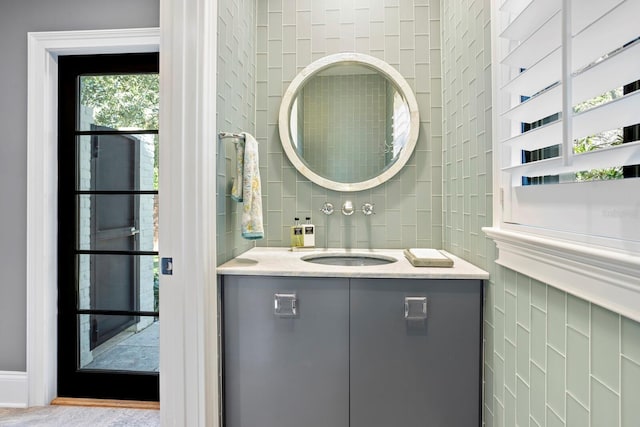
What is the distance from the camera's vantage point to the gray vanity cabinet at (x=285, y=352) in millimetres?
1367

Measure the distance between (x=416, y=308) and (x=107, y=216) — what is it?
1.84 meters

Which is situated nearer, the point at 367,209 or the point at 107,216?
the point at 367,209

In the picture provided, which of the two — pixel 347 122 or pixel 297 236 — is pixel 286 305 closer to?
pixel 297 236

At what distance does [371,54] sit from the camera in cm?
199

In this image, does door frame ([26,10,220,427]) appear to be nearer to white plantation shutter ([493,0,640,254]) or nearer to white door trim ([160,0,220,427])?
white door trim ([160,0,220,427])

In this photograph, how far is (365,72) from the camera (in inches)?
78.0

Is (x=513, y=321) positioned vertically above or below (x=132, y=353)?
above

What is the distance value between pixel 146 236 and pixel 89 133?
70 centimetres

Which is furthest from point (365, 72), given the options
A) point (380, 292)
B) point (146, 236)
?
point (146, 236)

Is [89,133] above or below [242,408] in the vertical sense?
above

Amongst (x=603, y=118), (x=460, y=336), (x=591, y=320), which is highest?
(x=603, y=118)

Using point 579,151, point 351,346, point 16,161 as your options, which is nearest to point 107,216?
point 16,161

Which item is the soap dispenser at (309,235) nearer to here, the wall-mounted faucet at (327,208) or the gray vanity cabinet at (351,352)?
the wall-mounted faucet at (327,208)

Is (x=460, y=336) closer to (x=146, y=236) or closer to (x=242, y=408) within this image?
(x=242, y=408)
